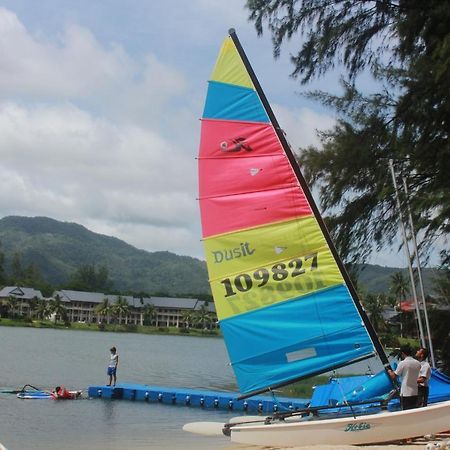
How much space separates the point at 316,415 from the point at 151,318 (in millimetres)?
120331

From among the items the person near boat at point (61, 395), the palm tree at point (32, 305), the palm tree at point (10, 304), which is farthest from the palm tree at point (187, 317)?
the person near boat at point (61, 395)

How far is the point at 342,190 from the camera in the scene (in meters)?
12.5

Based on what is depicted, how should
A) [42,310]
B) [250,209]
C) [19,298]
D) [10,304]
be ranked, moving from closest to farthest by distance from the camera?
1. [250,209]
2. [10,304]
3. [42,310]
4. [19,298]

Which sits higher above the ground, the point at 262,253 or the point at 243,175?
the point at 243,175

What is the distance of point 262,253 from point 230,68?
9.11 feet

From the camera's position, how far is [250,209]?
32.2 feet

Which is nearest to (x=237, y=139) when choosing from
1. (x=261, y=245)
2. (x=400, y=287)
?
(x=261, y=245)

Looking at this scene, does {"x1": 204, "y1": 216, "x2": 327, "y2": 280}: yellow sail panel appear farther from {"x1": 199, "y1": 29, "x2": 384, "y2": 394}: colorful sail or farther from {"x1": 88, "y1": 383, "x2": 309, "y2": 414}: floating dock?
{"x1": 88, "y1": 383, "x2": 309, "y2": 414}: floating dock

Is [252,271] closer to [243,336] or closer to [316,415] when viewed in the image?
[243,336]

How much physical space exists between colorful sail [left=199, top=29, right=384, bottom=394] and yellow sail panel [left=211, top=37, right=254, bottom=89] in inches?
0.6

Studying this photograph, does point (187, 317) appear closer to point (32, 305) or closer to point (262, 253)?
point (32, 305)

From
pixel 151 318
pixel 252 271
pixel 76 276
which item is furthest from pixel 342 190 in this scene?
pixel 76 276

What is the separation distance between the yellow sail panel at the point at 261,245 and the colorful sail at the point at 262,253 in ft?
0.05

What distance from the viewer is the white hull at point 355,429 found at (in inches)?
339
